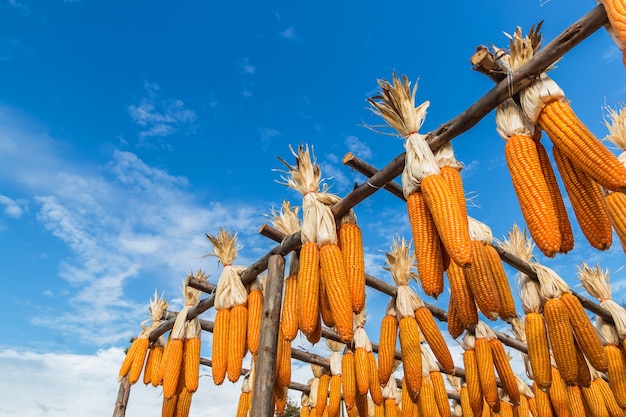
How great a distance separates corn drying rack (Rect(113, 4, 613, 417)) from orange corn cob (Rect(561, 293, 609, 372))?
141 centimetres

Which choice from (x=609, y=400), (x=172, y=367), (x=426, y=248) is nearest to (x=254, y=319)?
(x=172, y=367)

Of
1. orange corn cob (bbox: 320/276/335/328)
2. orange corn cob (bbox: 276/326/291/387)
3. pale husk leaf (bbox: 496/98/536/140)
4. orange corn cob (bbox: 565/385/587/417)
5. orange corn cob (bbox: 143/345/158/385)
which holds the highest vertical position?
pale husk leaf (bbox: 496/98/536/140)

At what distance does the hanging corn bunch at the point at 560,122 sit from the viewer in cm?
289

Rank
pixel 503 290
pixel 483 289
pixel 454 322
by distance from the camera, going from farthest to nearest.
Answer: pixel 454 322, pixel 503 290, pixel 483 289

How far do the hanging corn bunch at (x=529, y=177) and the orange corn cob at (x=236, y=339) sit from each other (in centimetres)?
411

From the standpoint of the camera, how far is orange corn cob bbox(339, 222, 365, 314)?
15.1 feet

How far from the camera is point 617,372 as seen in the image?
714cm

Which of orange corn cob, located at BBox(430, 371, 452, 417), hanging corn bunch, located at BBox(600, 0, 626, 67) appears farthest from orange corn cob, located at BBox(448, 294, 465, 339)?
orange corn cob, located at BBox(430, 371, 452, 417)

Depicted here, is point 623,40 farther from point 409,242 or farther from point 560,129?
point 409,242

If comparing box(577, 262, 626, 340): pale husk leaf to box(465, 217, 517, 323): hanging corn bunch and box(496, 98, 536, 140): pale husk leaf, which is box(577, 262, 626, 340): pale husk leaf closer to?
box(465, 217, 517, 323): hanging corn bunch

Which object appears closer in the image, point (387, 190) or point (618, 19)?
point (618, 19)

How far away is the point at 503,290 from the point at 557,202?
57.1 inches

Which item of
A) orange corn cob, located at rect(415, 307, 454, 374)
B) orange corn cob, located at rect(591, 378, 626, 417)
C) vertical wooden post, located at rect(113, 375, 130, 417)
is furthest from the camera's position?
vertical wooden post, located at rect(113, 375, 130, 417)

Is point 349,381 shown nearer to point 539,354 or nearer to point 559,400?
point 539,354
